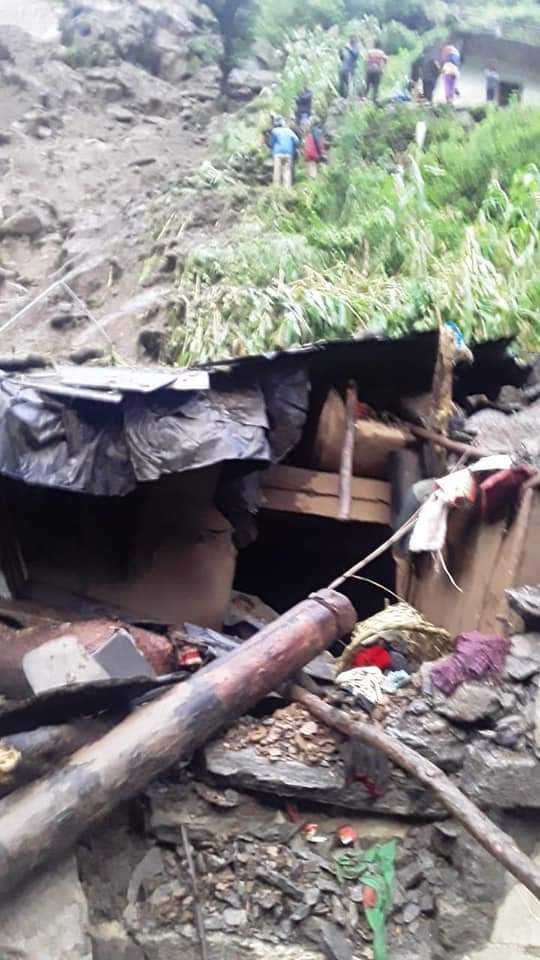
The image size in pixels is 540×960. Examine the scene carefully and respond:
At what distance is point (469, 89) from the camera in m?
18.0

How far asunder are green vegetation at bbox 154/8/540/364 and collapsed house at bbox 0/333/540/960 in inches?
53.1

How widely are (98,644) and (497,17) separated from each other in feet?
58.3

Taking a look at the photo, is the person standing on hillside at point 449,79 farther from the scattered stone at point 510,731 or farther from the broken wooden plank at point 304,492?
the scattered stone at point 510,731

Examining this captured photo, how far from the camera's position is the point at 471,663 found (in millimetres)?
4328

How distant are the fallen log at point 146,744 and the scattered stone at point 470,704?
23.1 inches

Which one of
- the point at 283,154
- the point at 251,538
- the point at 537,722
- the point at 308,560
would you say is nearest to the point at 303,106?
the point at 283,154

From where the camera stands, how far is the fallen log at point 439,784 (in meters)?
3.35

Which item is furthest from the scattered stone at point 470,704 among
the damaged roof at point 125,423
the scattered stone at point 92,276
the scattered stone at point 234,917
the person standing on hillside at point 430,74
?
the person standing on hillside at point 430,74

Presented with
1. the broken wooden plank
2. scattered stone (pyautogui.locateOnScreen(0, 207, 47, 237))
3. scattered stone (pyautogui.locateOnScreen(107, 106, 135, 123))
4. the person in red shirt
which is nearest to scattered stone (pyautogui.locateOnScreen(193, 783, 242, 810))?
the broken wooden plank

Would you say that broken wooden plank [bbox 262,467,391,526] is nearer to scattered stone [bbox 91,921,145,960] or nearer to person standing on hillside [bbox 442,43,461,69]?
scattered stone [bbox 91,921,145,960]

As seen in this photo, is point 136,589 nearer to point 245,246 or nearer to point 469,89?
point 245,246

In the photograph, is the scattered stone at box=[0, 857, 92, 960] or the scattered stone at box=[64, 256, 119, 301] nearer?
the scattered stone at box=[0, 857, 92, 960]

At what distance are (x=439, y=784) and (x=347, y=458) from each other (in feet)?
8.33

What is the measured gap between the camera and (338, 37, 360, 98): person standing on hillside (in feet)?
53.5
